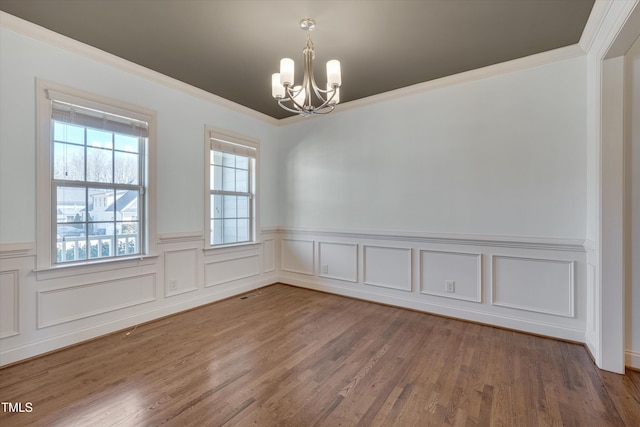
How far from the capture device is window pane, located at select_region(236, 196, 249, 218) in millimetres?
4164

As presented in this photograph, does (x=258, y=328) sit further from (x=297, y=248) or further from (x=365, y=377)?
(x=297, y=248)

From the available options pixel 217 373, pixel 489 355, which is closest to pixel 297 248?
pixel 217 373

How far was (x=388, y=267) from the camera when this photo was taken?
364cm

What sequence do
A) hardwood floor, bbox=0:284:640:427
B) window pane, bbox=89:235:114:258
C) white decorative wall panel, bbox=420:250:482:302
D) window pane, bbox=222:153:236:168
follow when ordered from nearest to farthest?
hardwood floor, bbox=0:284:640:427 < window pane, bbox=89:235:114:258 < white decorative wall panel, bbox=420:250:482:302 < window pane, bbox=222:153:236:168

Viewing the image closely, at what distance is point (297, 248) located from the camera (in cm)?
449

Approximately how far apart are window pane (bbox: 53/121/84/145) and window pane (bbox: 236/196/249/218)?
75.1 inches

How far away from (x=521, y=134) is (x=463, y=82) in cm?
82

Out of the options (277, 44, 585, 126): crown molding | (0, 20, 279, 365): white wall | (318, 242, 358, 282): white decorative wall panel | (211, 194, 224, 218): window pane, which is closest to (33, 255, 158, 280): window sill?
(0, 20, 279, 365): white wall

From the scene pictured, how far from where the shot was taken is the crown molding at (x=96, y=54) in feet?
7.33

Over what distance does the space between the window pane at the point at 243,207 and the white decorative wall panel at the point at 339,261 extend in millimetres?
1191

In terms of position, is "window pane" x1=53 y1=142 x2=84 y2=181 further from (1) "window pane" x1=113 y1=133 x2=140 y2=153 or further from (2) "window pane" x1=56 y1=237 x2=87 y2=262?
(2) "window pane" x1=56 y1=237 x2=87 y2=262

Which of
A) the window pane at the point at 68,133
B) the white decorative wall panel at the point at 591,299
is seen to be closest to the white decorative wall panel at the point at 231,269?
the window pane at the point at 68,133

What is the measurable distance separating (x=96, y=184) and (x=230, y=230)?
5.42 ft

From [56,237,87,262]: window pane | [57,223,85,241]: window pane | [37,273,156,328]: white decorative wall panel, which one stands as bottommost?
[37,273,156,328]: white decorative wall panel
